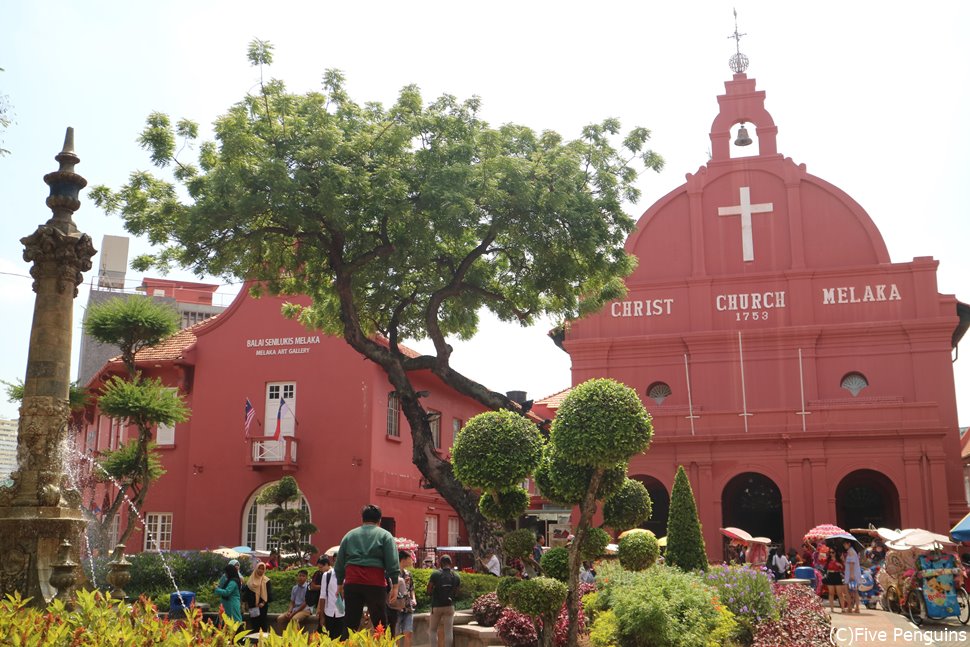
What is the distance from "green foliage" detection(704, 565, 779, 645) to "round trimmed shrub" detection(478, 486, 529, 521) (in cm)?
319

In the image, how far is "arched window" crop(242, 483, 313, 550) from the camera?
87.4ft

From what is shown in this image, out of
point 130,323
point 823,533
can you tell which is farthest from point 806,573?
point 130,323

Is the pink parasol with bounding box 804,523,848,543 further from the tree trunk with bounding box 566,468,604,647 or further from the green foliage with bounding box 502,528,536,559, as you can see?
the green foliage with bounding box 502,528,536,559

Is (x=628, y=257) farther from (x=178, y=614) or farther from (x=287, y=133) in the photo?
(x=178, y=614)

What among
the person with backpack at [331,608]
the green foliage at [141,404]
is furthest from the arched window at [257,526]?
the person with backpack at [331,608]

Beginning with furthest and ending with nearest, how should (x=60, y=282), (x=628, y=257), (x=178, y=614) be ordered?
(x=628, y=257), (x=178, y=614), (x=60, y=282)

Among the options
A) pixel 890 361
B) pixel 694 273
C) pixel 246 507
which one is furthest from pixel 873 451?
pixel 246 507

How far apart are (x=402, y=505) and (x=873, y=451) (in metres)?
13.7

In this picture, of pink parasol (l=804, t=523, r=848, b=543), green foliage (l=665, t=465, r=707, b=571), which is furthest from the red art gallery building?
green foliage (l=665, t=465, r=707, b=571)

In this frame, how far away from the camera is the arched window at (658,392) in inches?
1227

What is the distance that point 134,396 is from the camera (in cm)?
2062

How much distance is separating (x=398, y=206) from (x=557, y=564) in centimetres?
722

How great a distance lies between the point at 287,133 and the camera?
16.5 meters

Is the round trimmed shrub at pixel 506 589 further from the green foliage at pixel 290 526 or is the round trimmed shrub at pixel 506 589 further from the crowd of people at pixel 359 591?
the green foliage at pixel 290 526
